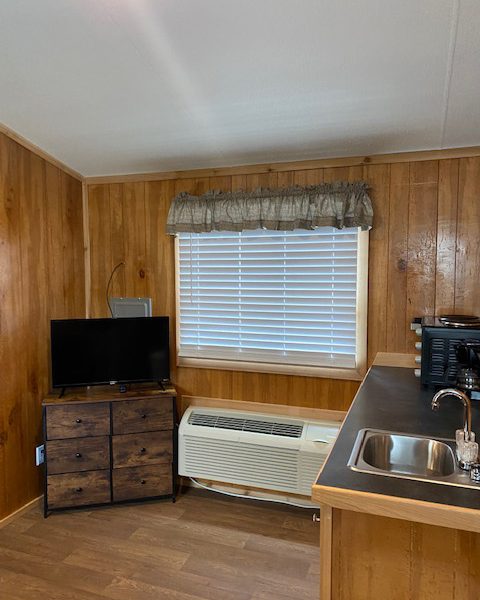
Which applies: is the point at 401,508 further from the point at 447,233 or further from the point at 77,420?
the point at 77,420

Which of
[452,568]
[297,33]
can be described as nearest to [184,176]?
[297,33]

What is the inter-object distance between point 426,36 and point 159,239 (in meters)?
2.15

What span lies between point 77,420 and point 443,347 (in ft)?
7.39

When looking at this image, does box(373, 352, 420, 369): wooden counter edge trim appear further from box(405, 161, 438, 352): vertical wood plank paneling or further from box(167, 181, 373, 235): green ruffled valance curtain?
box(167, 181, 373, 235): green ruffled valance curtain

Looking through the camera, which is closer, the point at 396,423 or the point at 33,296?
the point at 396,423

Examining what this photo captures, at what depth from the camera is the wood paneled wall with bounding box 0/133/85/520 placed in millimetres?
2752

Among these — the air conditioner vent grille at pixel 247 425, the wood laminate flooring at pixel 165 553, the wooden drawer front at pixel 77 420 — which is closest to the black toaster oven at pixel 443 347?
the air conditioner vent grille at pixel 247 425

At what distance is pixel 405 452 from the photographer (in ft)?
5.34

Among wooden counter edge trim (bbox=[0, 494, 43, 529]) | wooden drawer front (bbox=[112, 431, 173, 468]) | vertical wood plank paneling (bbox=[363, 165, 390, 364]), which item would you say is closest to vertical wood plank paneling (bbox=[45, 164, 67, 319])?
wooden drawer front (bbox=[112, 431, 173, 468])

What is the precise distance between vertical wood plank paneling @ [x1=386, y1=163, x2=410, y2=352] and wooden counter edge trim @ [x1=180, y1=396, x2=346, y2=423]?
0.61 m

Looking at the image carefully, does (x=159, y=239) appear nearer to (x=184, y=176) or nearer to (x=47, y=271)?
(x=184, y=176)

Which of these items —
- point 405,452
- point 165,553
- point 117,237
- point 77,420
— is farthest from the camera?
point 117,237

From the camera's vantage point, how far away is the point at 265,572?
233cm

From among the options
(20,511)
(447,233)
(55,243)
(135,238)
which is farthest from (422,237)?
(20,511)
